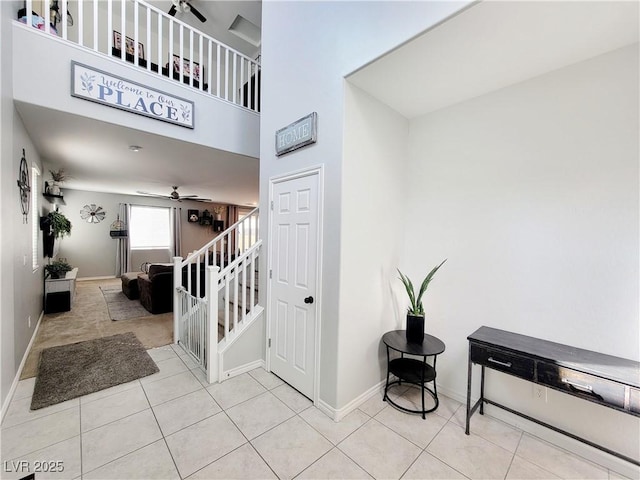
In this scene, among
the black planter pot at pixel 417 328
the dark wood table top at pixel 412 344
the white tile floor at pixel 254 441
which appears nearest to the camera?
the white tile floor at pixel 254 441

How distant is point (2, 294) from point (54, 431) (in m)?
1.10

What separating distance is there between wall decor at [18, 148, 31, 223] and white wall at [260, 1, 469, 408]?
7.95ft

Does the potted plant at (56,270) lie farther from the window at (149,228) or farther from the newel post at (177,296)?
the window at (149,228)

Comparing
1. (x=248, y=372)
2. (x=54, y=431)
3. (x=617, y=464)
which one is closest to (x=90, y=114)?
(x=54, y=431)

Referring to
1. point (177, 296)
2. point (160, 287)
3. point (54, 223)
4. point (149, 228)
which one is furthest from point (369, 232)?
point (149, 228)

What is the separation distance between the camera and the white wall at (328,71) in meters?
1.63

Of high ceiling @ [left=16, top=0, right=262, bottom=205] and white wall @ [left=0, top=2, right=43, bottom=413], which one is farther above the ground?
high ceiling @ [left=16, top=0, right=262, bottom=205]

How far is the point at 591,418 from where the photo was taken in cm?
165

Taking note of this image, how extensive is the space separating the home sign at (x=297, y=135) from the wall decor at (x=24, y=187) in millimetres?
2533

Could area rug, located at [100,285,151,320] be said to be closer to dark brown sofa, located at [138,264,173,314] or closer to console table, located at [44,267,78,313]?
dark brown sofa, located at [138,264,173,314]

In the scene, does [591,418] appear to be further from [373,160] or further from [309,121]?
[309,121]

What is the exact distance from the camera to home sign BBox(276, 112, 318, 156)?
2129 millimetres

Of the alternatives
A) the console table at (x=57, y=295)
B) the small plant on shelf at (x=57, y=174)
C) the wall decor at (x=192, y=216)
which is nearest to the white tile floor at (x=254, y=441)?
the console table at (x=57, y=295)

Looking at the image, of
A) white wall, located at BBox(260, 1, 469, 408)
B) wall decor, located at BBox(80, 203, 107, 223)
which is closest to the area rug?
wall decor, located at BBox(80, 203, 107, 223)
